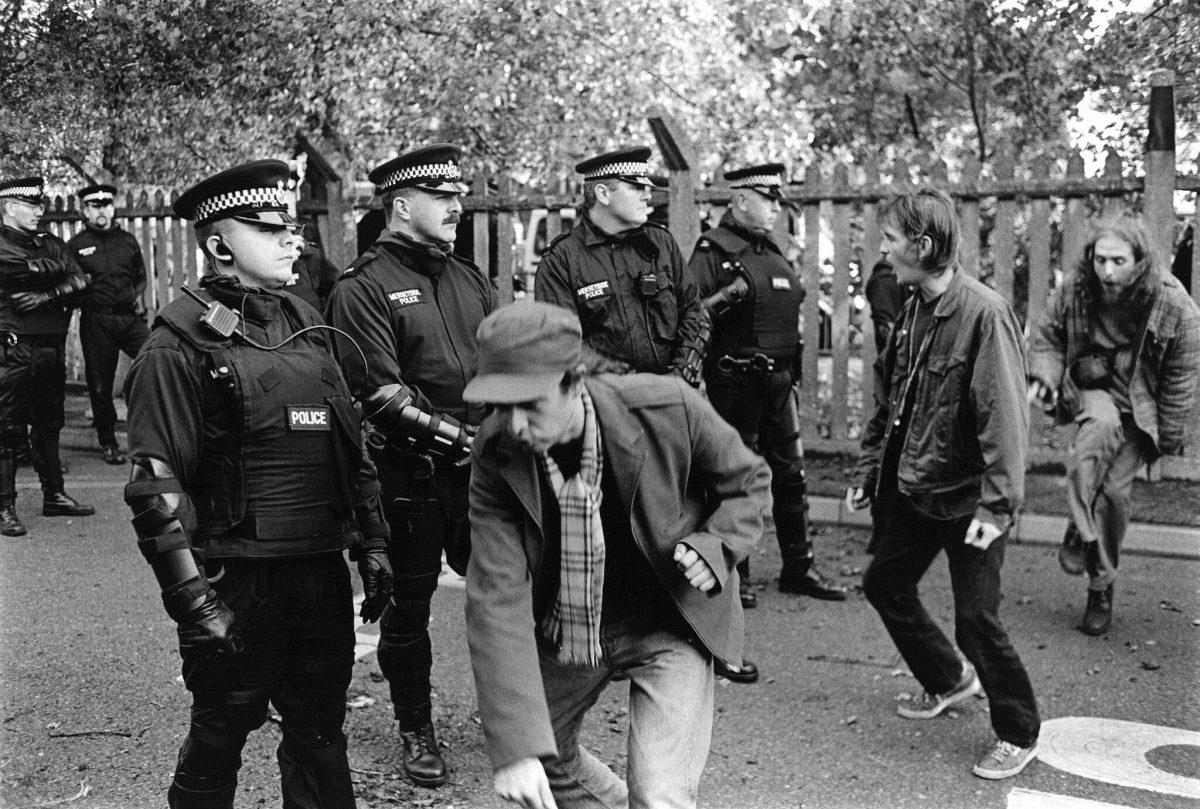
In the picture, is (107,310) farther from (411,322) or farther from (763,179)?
(411,322)

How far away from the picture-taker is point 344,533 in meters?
3.45

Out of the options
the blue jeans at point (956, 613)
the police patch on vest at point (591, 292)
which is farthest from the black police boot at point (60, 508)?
the blue jeans at point (956, 613)

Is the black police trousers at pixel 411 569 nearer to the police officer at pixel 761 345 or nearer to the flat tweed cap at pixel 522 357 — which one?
the flat tweed cap at pixel 522 357

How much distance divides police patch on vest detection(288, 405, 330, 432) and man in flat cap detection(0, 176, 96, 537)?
17.5ft

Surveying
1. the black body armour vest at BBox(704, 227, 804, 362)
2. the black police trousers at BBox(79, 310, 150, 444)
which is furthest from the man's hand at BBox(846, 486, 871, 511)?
the black police trousers at BBox(79, 310, 150, 444)

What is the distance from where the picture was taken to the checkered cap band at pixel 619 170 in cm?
575

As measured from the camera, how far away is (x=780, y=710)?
16.3 ft

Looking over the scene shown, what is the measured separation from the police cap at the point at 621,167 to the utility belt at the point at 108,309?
559cm

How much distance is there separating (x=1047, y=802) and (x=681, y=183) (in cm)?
533

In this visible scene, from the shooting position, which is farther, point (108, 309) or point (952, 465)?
point (108, 309)

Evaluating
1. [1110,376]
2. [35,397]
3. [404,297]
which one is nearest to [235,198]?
[404,297]

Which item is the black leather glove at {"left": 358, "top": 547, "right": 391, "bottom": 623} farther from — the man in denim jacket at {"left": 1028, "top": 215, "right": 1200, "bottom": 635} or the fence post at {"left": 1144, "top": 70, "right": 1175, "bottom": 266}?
the fence post at {"left": 1144, "top": 70, "right": 1175, "bottom": 266}

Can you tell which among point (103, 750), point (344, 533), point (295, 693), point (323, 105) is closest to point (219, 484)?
point (344, 533)

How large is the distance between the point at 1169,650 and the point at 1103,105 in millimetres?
5561
